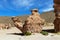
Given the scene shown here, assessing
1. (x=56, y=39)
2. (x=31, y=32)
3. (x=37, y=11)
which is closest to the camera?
(x=56, y=39)

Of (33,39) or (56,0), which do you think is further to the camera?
(56,0)

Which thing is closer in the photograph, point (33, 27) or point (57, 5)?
point (33, 27)

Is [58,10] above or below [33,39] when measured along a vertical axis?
above

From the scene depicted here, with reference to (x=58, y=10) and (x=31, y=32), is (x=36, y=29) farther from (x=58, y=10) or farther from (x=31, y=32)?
(x=58, y=10)

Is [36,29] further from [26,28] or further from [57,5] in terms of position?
[57,5]

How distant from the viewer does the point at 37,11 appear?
28.3 meters

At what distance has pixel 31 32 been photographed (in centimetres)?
2616

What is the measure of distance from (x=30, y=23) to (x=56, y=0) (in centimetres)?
568

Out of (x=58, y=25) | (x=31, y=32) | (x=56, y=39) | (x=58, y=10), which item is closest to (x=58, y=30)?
(x=58, y=25)

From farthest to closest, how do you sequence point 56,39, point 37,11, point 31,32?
1. point 37,11
2. point 31,32
3. point 56,39

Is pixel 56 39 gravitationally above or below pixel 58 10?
below

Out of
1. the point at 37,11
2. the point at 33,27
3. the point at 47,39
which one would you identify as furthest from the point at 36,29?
the point at 47,39

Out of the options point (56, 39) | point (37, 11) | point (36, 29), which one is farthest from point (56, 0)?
point (56, 39)

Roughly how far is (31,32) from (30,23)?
1.12 m
